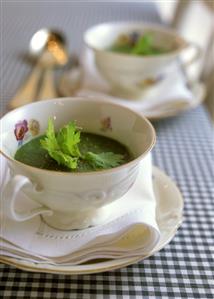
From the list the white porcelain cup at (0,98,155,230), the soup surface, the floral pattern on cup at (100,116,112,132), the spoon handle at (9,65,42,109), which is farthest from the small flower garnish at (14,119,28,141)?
the soup surface

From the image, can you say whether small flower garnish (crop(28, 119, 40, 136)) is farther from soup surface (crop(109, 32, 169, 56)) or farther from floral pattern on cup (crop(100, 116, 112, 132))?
soup surface (crop(109, 32, 169, 56))

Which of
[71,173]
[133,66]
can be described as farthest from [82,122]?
[133,66]

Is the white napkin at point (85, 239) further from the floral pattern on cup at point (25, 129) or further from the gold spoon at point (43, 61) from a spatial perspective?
the gold spoon at point (43, 61)

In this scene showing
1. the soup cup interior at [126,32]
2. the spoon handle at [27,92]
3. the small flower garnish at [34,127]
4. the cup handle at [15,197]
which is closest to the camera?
the cup handle at [15,197]

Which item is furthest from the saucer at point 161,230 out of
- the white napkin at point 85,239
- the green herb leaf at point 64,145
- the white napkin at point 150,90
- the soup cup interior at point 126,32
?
the soup cup interior at point 126,32

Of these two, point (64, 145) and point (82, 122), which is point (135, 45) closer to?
point (82, 122)

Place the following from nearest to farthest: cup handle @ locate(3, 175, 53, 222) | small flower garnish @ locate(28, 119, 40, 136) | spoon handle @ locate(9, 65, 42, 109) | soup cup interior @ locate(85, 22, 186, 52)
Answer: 1. cup handle @ locate(3, 175, 53, 222)
2. small flower garnish @ locate(28, 119, 40, 136)
3. spoon handle @ locate(9, 65, 42, 109)
4. soup cup interior @ locate(85, 22, 186, 52)
